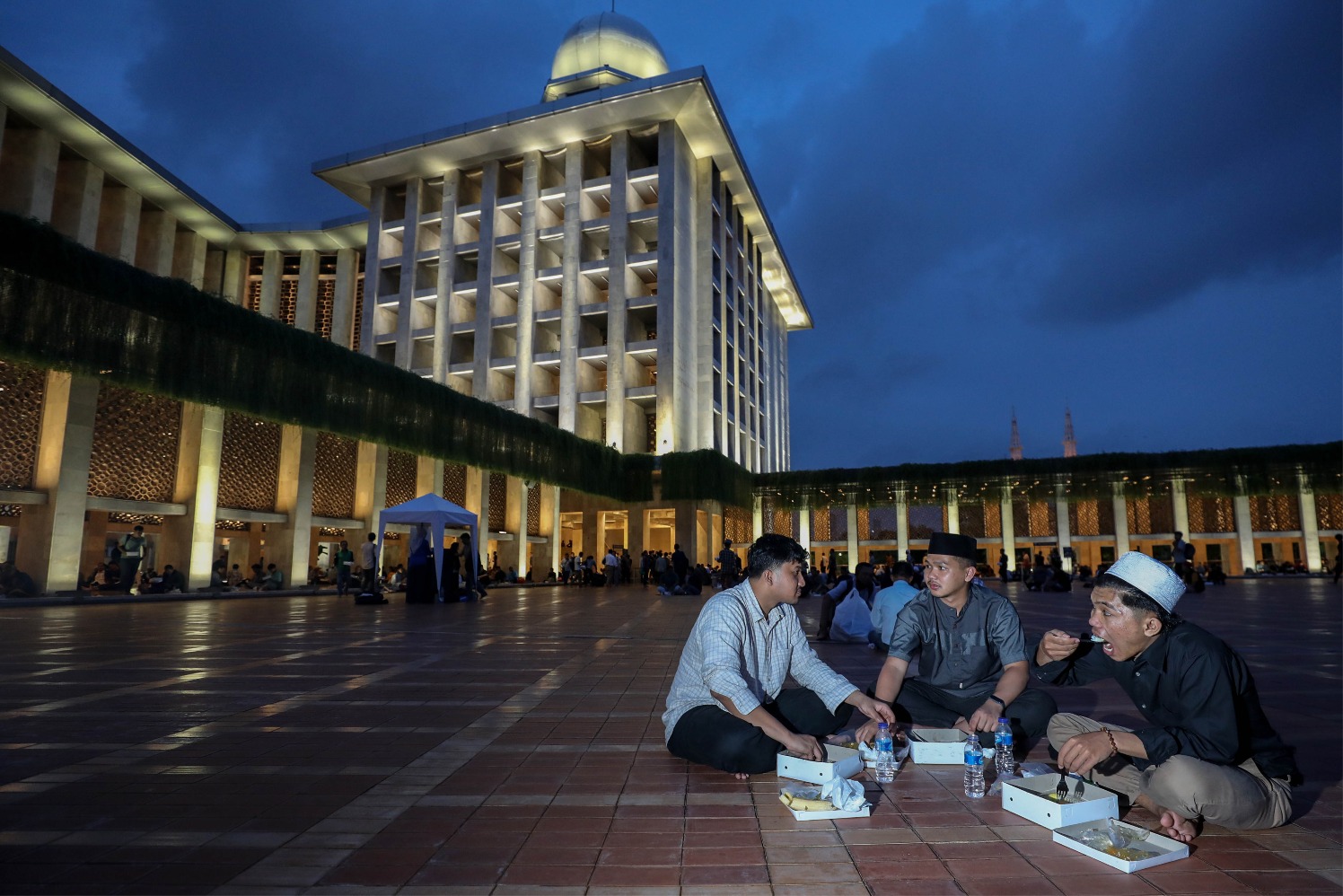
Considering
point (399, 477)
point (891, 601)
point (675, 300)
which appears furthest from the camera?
point (675, 300)

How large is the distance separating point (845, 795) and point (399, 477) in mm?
24502

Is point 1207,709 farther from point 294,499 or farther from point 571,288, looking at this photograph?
point 571,288

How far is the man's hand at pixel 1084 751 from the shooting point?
2910mm

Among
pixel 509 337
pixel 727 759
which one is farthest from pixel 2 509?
pixel 509 337

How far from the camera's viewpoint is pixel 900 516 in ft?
127

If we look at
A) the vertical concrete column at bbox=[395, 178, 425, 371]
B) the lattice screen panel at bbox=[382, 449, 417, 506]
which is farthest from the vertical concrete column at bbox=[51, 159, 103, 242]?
the lattice screen panel at bbox=[382, 449, 417, 506]

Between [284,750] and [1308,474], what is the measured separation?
3870cm

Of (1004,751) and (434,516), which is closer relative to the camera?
(1004,751)

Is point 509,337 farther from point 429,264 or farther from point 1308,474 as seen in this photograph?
point 1308,474

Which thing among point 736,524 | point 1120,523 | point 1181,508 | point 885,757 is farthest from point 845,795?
point 1181,508

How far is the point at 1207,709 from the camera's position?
2850 mm

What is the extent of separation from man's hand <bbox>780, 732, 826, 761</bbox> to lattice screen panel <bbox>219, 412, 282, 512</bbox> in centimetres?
1918

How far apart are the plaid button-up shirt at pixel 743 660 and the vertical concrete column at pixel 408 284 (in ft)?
120

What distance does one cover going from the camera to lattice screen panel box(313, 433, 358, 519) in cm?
2278
